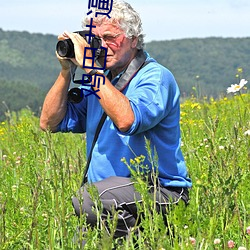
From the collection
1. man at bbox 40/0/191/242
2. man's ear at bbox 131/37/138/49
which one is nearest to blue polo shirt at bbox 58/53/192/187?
man at bbox 40/0/191/242

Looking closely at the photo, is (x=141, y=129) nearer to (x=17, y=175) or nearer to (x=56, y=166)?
(x=56, y=166)

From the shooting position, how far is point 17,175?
481 cm

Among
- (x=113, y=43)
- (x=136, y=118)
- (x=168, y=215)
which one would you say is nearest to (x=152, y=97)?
(x=136, y=118)

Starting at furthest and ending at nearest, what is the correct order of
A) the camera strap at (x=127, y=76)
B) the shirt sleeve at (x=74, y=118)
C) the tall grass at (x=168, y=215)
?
the shirt sleeve at (x=74, y=118), the camera strap at (x=127, y=76), the tall grass at (x=168, y=215)

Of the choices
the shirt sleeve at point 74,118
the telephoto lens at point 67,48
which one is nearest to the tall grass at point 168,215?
the shirt sleeve at point 74,118

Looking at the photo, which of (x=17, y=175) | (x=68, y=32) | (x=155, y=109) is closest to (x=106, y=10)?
(x=68, y=32)

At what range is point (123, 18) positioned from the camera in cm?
358

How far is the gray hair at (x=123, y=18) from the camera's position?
3.56 meters

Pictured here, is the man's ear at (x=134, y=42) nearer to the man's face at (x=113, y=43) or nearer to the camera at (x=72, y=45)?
the man's face at (x=113, y=43)

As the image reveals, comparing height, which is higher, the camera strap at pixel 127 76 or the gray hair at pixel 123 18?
the gray hair at pixel 123 18

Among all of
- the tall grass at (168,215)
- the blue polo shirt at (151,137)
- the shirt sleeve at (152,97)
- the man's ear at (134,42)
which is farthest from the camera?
the man's ear at (134,42)

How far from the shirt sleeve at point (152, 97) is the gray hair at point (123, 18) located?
222 mm

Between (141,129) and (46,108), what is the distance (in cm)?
86

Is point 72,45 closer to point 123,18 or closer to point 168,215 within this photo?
point 123,18
